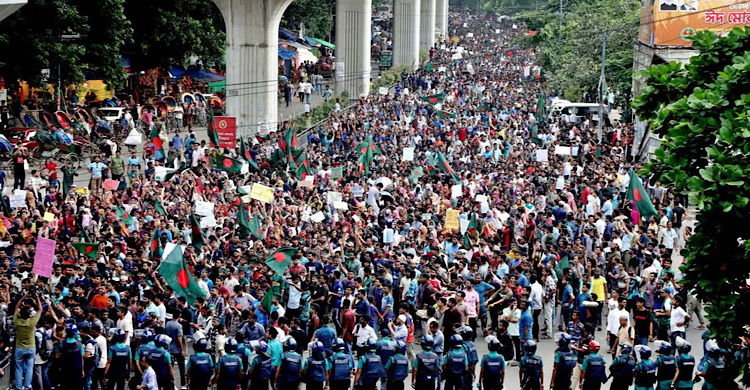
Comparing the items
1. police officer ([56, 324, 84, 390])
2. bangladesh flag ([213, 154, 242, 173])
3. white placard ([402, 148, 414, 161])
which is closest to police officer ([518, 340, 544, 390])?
police officer ([56, 324, 84, 390])

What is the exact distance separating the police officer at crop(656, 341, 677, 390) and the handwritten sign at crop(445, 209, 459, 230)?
7.45 meters

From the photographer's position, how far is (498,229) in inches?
837

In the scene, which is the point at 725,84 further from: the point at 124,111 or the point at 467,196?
the point at 124,111

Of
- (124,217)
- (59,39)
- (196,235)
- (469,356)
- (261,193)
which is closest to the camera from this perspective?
(469,356)

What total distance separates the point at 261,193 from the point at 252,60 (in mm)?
18674

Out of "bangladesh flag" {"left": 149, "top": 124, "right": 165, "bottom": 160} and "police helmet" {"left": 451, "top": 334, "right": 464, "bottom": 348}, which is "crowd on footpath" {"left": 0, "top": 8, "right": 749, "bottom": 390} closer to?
"police helmet" {"left": 451, "top": 334, "right": 464, "bottom": 348}

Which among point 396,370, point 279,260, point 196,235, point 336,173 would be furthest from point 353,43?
point 396,370

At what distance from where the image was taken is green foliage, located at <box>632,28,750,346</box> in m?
10.5

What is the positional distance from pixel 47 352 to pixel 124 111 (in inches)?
929

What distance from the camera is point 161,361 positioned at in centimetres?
1351

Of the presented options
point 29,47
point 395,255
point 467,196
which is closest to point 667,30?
point 467,196

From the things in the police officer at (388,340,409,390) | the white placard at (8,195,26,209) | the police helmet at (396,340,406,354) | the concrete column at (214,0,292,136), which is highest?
the concrete column at (214,0,292,136)

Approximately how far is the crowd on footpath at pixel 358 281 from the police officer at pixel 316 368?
0.08 ft

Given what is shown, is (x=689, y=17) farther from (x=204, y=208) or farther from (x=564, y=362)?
(x=564, y=362)
